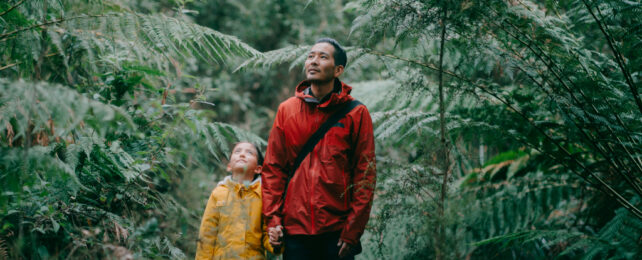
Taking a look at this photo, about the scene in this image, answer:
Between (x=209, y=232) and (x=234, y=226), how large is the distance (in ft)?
0.50

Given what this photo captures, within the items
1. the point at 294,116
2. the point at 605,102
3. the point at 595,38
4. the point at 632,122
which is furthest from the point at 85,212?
the point at 595,38

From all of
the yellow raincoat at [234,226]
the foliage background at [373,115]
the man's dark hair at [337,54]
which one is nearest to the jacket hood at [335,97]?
the man's dark hair at [337,54]

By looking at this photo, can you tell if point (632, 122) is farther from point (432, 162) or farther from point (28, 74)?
Result: point (28, 74)

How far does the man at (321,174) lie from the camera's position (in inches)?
76.5

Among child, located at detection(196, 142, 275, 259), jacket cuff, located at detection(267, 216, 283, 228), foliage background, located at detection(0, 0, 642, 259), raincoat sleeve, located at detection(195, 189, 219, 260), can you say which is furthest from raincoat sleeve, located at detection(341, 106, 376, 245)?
raincoat sleeve, located at detection(195, 189, 219, 260)

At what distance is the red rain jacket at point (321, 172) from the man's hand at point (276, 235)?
3 centimetres

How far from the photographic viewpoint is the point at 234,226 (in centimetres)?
228

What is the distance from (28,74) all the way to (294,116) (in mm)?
1329

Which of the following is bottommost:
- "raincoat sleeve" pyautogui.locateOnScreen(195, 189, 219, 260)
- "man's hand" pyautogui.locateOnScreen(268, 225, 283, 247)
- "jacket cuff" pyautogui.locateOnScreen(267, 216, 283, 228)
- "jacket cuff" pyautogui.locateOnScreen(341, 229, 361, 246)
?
"raincoat sleeve" pyautogui.locateOnScreen(195, 189, 219, 260)

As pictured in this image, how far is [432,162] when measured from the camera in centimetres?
223

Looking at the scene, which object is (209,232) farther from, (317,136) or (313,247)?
(317,136)

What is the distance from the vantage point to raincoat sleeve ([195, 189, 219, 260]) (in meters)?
2.23

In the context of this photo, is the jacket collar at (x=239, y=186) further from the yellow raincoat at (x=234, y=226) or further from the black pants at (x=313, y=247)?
the black pants at (x=313, y=247)

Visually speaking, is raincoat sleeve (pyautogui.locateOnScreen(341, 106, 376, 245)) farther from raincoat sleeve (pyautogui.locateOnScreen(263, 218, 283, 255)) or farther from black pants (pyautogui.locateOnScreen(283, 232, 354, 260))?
raincoat sleeve (pyautogui.locateOnScreen(263, 218, 283, 255))
